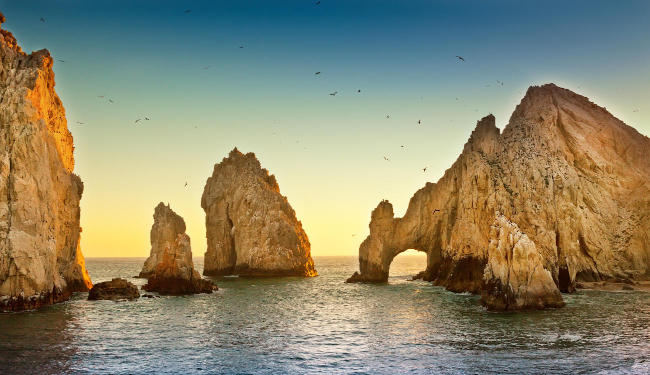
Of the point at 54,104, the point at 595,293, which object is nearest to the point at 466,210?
the point at 595,293

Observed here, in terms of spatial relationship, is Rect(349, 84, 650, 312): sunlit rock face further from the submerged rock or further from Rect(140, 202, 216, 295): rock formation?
Rect(140, 202, 216, 295): rock formation

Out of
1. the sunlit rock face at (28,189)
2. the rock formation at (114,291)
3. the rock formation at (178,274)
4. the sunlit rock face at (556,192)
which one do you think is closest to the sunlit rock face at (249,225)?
the rock formation at (178,274)

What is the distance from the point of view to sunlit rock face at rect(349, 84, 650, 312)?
175 feet

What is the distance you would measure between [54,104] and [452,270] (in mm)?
48673

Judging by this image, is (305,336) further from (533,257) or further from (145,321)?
(533,257)

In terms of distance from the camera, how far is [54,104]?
54750 millimetres

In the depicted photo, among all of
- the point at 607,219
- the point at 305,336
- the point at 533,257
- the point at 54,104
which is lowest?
the point at 305,336

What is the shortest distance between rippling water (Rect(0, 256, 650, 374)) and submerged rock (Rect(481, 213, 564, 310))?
147cm

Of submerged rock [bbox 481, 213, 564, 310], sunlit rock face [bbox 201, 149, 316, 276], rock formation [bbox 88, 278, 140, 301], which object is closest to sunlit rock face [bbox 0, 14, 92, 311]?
rock formation [bbox 88, 278, 140, 301]

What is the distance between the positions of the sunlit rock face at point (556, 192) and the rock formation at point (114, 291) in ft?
116

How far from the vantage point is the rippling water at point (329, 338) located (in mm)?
22766

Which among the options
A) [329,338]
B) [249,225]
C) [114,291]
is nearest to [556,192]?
[329,338]

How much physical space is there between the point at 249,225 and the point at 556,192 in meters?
56.1

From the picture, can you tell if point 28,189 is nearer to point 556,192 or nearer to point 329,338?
point 329,338
